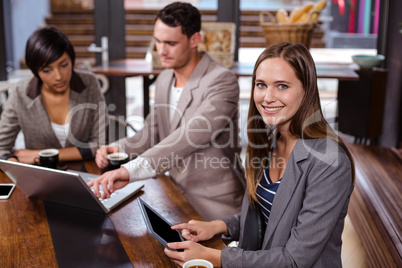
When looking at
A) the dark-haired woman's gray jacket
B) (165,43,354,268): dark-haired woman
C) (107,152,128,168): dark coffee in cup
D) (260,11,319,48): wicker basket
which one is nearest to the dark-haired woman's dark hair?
the dark-haired woman's gray jacket

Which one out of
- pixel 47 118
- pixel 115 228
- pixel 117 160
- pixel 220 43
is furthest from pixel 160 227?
pixel 220 43

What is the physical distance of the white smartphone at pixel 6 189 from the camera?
A: 6.06 ft

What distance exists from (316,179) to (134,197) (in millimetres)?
749

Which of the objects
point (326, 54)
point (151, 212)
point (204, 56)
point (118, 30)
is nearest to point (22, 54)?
point (118, 30)

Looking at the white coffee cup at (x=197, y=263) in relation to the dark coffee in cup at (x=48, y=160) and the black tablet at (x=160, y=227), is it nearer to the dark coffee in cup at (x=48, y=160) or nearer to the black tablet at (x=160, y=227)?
the black tablet at (x=160, y=227)

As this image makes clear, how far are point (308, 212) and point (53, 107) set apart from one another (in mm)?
1649

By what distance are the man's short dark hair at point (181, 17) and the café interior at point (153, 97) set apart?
0.76m

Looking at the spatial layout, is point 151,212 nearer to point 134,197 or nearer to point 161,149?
point 134,197

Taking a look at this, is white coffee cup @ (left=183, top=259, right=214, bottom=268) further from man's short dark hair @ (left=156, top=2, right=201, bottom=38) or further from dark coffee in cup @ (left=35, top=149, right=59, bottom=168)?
man's short dark hair @ (left=156, top=2, right=201, bottom=38)

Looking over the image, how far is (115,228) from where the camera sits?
1.57m

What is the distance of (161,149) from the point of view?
6.50 ft

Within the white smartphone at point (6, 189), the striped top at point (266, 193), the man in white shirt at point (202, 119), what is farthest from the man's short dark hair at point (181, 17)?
the white smartphone at point (6, 189)

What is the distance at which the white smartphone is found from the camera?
185cm

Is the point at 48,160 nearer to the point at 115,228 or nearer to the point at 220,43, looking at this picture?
the point at 115,228
